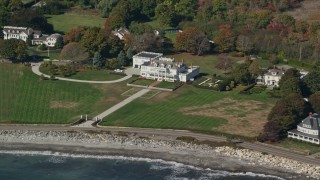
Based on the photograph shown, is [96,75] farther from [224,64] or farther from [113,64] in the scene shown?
[224,64]

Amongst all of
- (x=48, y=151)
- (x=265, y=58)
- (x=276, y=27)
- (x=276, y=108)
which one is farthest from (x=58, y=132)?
(x=276, y=27)

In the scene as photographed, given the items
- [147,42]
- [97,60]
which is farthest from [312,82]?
[97,60]

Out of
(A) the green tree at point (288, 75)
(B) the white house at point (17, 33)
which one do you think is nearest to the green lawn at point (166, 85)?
(A) the green tree at point (288, 75)

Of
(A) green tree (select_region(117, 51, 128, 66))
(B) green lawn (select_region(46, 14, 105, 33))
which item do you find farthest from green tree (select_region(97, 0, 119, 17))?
(A) green tree (select_region(117, 51, 128, 66))

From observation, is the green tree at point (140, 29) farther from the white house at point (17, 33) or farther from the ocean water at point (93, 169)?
the ocean water at point (93, 169)

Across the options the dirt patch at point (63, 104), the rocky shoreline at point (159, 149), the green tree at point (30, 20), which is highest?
→ the green tree at point (30, 20)

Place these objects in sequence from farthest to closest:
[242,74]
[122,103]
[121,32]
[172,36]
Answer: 1. [172,36]
2. [121,32]
3. [242,74]
4. [122,103]
